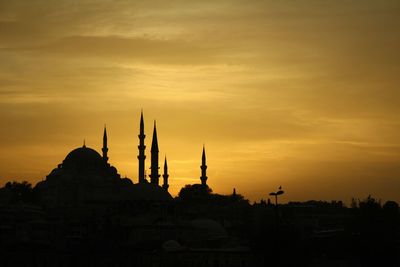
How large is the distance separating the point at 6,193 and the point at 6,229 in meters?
24.9

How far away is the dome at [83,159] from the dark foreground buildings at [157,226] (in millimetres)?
106

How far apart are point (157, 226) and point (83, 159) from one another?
22642 millimetres

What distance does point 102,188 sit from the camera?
108 metres

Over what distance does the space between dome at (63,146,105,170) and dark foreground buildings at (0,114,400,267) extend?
0.35 ft

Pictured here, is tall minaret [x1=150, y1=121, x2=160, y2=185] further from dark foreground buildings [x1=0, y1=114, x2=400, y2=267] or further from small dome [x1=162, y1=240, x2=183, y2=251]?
small dome [x1=162, y1=240, x2=183, y2=251]

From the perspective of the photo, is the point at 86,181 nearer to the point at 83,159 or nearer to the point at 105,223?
the point at 83,159

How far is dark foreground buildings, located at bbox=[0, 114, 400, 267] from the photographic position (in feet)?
245

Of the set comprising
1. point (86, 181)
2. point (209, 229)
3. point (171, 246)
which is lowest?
point (171, 246)

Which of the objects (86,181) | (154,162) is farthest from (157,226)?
(86,181)

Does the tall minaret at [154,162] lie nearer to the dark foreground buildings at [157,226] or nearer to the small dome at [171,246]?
the dark foreground buildings at [157,226]

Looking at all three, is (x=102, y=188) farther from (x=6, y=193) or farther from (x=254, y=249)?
(x=254, y=249)

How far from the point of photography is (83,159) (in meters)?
108

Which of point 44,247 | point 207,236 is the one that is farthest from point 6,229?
point 207,236

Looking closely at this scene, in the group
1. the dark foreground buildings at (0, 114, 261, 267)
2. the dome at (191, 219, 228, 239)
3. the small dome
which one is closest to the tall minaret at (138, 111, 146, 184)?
the dark foreground buildings at (0, 114, 261, 267)
